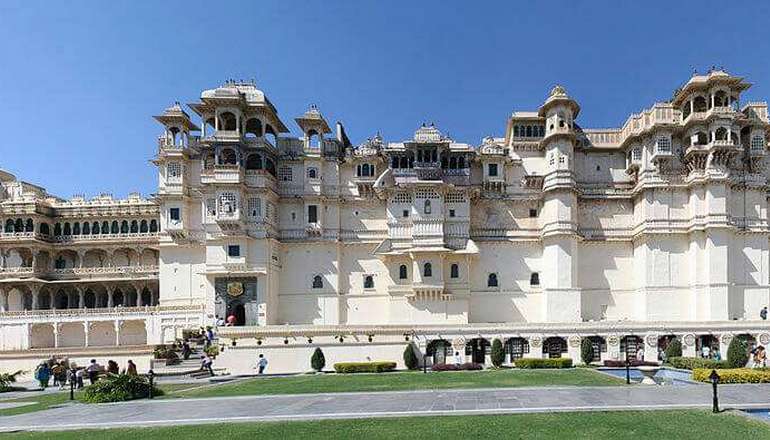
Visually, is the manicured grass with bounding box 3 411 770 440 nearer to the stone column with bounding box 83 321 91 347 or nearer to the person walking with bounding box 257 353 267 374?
the person walking with bounding box 257 353 267 374

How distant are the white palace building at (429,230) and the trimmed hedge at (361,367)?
10488 mm

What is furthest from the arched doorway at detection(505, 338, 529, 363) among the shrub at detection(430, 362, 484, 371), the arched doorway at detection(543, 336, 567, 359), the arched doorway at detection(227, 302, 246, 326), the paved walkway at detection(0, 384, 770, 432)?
the arched doorway at detection(227, 302, 246, 326)

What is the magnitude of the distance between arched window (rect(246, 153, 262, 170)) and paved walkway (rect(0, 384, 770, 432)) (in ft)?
91.5

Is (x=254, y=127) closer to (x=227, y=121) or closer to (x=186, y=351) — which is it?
(x=227, y=121)

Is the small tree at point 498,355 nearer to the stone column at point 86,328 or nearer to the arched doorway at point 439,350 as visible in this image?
the arched doorway at point 439,350

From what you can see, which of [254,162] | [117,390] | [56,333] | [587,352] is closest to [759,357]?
[587,352]

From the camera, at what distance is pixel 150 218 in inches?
2058

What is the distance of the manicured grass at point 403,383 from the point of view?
24.6 m

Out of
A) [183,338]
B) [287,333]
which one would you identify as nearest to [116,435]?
[287,333]

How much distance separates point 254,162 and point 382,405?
32.9 meters

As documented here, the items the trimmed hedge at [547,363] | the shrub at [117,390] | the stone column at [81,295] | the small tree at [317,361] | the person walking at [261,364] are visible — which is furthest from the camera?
the stone column at [81,295]

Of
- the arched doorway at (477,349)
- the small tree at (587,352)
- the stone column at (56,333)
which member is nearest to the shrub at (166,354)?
the stone column at (56,333)

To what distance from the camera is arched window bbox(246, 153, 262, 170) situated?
155 ft

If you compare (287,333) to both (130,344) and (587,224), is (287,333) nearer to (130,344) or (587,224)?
(130,344)
